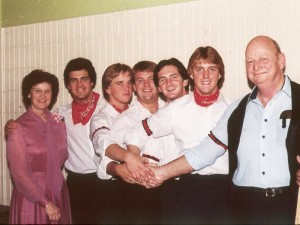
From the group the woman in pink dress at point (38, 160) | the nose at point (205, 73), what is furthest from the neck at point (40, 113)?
the nose at point (205, 73)

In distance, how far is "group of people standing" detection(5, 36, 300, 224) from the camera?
245 centimetres

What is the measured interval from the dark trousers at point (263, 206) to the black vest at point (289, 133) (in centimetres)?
11

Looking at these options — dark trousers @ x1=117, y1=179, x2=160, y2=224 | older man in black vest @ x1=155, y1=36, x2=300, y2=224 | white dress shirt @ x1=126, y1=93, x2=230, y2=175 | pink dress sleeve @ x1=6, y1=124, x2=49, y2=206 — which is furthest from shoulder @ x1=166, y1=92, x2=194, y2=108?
pink dress sleeve @ x1=6, y1=124, x2=49, y2=206

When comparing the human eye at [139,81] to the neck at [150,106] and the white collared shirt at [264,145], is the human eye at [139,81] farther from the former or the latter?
the white collared shirt at [264,145]

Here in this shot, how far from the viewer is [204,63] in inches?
112

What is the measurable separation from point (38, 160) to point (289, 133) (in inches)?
73.8

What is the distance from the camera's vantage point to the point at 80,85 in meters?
3.63

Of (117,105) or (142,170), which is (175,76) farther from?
(142,170)

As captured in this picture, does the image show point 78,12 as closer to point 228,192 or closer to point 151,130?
point 151,130

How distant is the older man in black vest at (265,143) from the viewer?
7.84ft

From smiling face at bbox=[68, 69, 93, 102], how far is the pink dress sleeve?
0.68 meters

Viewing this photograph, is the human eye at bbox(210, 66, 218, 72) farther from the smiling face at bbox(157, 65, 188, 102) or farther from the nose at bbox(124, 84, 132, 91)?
the nose at bbox(124, 84, 132, 91)

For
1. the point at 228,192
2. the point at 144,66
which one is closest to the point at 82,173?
the point at 144,66

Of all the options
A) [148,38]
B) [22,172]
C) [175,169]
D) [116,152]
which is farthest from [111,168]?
[148,38]
